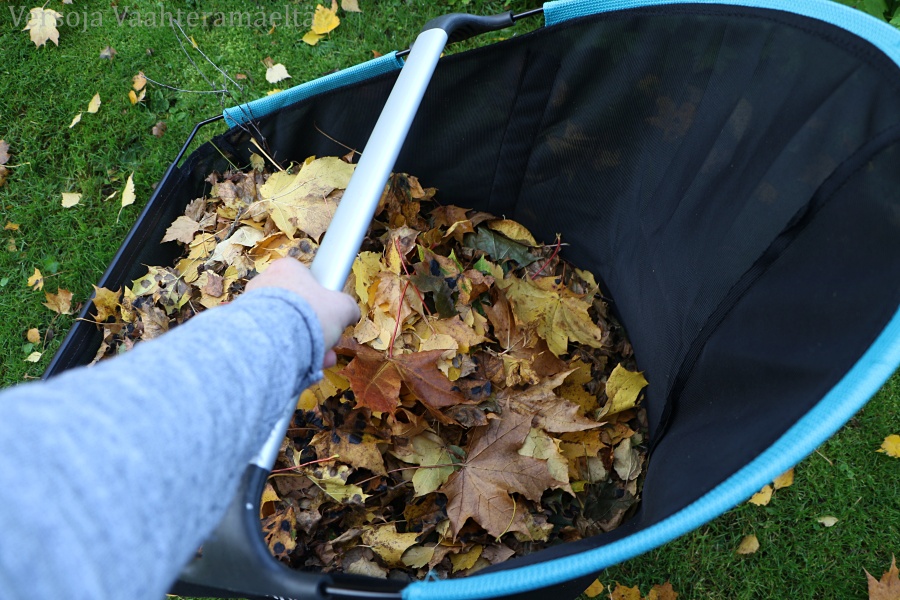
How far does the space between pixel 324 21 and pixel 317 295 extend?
58.9 inches

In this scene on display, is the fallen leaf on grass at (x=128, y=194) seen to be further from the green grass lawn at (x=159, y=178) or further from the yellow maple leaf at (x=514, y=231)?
the yellow maple leaf at (x=514, y=231)

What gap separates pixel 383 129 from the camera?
899 mm

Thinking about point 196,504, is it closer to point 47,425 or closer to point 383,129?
point 47,425

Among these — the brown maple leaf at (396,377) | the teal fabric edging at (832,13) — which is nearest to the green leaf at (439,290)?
the brown maple leaf at (396,377)

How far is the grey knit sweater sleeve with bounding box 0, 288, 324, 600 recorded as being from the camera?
415 millimetres

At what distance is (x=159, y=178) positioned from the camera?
5.90 ft

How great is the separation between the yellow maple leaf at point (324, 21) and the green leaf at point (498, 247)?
3.17 ft

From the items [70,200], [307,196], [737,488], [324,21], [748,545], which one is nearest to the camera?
[737,488]

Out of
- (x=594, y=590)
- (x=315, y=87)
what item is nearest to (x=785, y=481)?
(x=594, y=590)

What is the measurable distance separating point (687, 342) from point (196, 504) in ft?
2.62

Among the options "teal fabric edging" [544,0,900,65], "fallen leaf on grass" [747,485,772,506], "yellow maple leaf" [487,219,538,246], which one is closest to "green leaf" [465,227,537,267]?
"yellow maple leaf" [487,219,538,246]

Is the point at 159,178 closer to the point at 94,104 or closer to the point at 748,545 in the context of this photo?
the point at 94,104

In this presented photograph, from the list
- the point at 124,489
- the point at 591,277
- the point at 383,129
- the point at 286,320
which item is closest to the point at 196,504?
the point at 124,489

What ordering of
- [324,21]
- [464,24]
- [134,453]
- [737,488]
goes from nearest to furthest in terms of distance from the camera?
→ [134,453] → [737,488] → [464,24] → [324,21]
